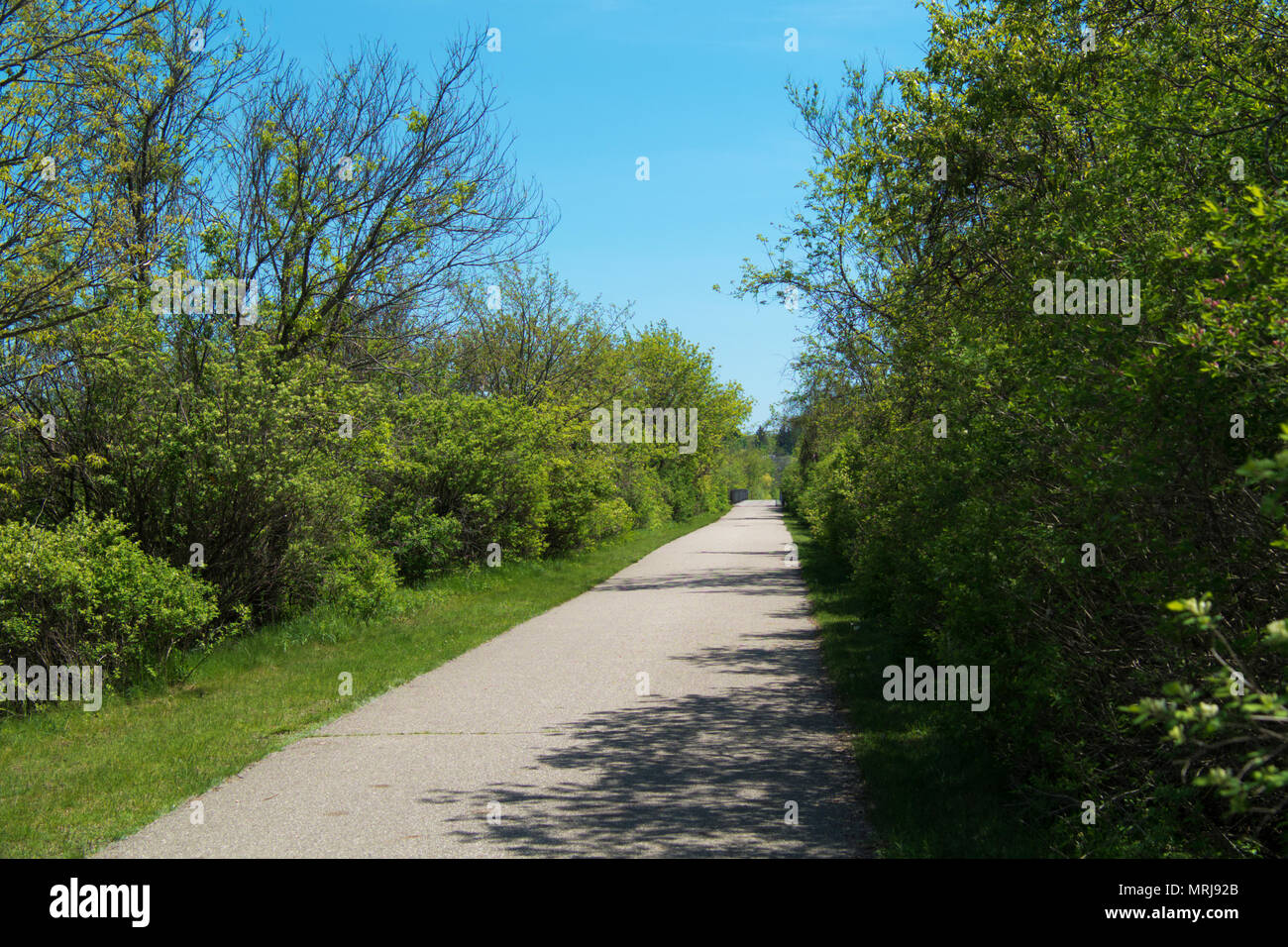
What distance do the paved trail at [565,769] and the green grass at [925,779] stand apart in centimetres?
21

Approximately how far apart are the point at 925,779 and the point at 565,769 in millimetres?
2491

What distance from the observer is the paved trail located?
18.0ft

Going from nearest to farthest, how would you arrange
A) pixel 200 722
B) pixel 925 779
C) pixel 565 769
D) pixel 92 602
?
pixel 925 779 → pixel 565 769 → pixel 200 722 → pixel 92 602

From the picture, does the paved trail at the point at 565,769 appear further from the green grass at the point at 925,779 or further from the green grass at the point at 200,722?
the green grass at the point at 200,722

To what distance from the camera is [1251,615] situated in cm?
437

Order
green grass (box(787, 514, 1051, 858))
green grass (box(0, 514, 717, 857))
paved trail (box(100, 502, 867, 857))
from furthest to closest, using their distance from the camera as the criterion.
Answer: green grass (box(0, 514, 717, 857))
paved trail (box(100, 502, 867, 857))
green grass (box(787, 514, 1051, 858))

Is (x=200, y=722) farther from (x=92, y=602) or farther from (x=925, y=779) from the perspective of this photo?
(x=925, y=779)

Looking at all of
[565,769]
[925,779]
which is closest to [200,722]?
[565,769]

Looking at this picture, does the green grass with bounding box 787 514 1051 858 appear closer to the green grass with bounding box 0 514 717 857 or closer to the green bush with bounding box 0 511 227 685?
the green grass with bounding box 0 514 717 857

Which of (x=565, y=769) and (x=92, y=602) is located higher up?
(x=92, y=602)

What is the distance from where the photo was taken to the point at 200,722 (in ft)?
27.8

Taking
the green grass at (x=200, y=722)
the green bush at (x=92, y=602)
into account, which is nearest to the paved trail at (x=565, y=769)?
the green grass at (x=200, y=722)

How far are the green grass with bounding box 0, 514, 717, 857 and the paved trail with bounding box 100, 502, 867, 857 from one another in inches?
12.3

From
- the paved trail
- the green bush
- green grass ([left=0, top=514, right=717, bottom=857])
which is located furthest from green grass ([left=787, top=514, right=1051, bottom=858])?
the green bush
